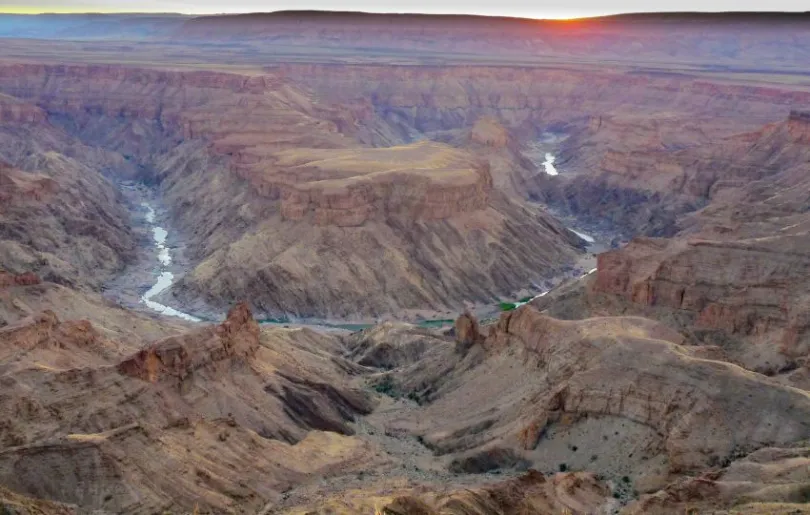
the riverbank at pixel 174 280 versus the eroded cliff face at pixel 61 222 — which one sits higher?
the eroded cliff face at pixel 61 222

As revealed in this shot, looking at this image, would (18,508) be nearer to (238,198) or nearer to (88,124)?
(238,198)

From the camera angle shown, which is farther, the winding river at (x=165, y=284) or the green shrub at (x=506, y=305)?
the green shrub at (x=506, y=305)

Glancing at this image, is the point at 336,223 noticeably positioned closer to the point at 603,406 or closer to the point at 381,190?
the point at 381,190

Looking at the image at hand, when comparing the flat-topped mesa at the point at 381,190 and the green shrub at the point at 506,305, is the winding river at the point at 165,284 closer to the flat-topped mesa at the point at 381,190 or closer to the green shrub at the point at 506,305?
the green shrub at the point at 506,305

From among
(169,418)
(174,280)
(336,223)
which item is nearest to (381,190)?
(336,223)

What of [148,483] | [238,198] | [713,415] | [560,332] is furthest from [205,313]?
[713,415]

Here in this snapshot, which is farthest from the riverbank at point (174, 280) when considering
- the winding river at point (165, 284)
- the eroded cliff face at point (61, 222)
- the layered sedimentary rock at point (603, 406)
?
the layered sedimentary rock at point (603, 406)
